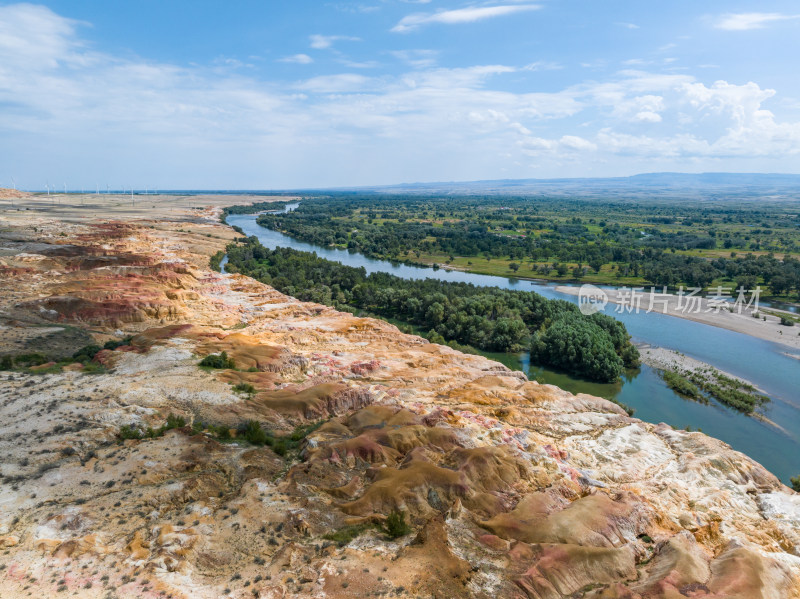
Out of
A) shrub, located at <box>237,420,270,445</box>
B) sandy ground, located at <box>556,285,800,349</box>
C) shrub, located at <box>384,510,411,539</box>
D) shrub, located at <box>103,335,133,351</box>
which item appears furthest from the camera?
sandy ground, located at <box>556,285,800,349</box>

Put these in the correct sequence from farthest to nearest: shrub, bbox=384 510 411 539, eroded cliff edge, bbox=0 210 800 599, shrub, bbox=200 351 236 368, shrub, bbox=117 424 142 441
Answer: shrub, bbox=200 351 236 368 → shrub, bbox=117 424 142 441 → shrub, bbox=384 510 411 539 → eroded cliff edge, bbox=0 210 800 599

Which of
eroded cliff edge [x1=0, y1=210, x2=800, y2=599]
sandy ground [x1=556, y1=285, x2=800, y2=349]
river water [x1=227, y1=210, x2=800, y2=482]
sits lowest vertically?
river water [x1=227, y1=210, x2=800, y2=482]

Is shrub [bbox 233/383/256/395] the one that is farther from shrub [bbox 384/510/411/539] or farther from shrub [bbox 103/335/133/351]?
shrub [bbox 384/510/411/539]

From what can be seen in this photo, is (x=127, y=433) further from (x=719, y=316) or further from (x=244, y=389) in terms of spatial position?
(x=719, y=316)

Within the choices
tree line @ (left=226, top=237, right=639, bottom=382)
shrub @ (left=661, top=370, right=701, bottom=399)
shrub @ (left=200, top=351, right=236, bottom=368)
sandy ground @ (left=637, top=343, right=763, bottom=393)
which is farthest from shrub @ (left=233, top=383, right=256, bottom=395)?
sandy ground @ (left=637, top=343, right=763, bottom=393)

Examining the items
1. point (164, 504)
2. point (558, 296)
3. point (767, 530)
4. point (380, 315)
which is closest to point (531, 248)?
point (558, 296)
